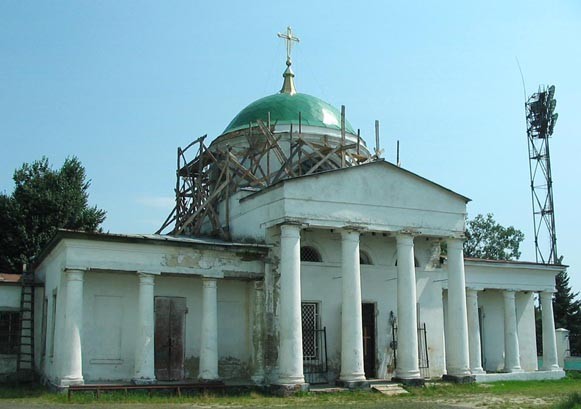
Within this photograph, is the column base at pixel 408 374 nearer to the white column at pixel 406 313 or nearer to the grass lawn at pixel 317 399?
the white column at pixel 406 313

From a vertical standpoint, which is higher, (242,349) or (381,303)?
(381,303)

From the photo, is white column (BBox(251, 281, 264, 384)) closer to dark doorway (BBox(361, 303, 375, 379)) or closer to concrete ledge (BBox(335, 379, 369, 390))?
concrete ledge (BBox(335, 379, 369, 390))

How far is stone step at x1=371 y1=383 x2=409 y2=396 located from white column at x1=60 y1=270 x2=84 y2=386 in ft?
26.3

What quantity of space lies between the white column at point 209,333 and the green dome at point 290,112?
30.4ft

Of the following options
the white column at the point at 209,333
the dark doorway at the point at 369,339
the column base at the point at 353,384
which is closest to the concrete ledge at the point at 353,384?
the column base at the point at 353,384

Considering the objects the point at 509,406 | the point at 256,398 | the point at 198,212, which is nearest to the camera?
the point at 509,406

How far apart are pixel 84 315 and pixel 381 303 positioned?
9.44 m

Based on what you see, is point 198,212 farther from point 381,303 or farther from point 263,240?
point 381,303

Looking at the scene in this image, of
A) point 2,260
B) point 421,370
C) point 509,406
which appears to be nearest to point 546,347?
point 421,370

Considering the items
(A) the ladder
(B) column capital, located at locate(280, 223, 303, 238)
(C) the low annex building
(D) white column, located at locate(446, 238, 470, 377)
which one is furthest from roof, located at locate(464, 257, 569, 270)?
(A) the ladder

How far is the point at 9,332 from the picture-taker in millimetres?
22141

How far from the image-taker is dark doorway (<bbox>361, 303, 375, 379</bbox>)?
21406 mm

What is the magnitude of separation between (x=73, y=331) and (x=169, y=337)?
3.29m

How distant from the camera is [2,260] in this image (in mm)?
30281
